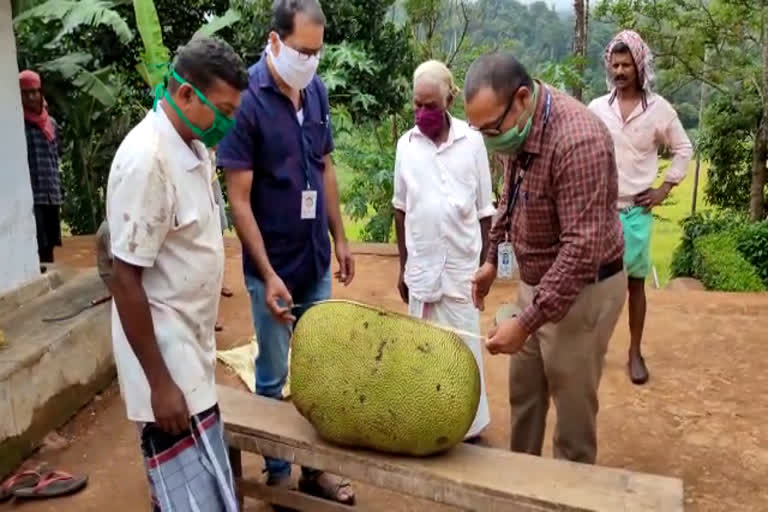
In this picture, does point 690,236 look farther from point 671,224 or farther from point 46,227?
point 671,224

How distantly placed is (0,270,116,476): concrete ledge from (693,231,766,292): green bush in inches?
225

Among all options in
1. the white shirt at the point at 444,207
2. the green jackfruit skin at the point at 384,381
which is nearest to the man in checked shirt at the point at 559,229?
the green jackfruit skin at the point at 384,381

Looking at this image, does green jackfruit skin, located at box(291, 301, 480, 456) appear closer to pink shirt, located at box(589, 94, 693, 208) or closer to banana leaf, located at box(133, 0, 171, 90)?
pink shirt, located at box(589, 94, 693, 208)

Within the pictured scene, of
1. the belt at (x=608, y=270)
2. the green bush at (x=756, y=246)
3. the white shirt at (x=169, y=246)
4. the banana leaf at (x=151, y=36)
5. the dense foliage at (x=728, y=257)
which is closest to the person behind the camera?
the white shirt at (x=169, y=246)

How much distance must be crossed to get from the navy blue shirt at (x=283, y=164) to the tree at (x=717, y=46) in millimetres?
9698

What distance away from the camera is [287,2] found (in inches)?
101

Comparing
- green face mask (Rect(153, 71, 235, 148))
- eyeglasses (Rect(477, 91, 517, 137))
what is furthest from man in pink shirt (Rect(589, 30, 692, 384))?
green face mask (Rect(153, 71, 235, 148))

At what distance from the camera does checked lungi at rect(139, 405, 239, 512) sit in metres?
2.02

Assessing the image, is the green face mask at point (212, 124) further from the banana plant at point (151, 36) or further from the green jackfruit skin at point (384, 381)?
the banana plant at point (151, 36)

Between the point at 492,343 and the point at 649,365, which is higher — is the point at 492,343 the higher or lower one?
the higher one

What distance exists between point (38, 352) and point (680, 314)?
405 centimetres

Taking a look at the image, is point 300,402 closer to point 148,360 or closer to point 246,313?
point 148,360

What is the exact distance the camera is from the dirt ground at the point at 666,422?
3152 millimetres

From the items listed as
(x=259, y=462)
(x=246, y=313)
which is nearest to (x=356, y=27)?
(x=246, y=313)
